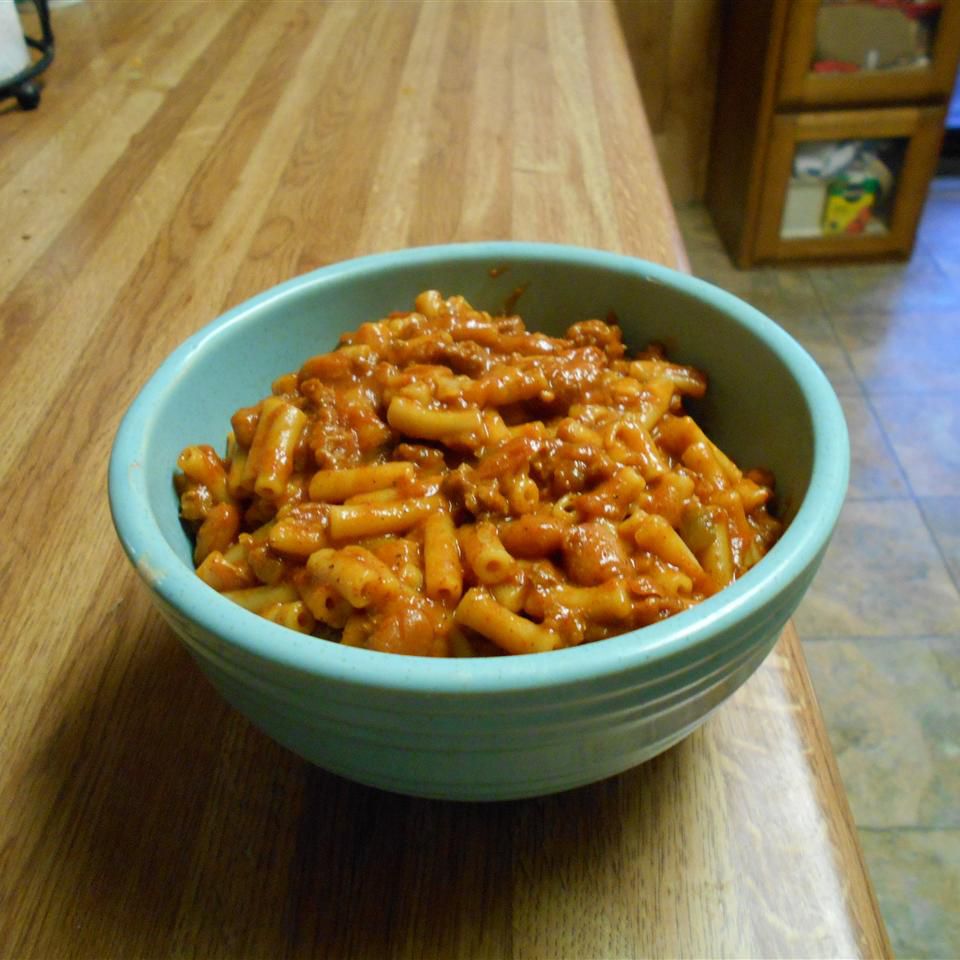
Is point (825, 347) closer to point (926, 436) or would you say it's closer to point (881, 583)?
point (926, 436)

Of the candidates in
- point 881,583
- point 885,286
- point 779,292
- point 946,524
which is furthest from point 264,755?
point 885,286

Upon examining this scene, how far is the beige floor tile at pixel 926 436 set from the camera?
2.01 m

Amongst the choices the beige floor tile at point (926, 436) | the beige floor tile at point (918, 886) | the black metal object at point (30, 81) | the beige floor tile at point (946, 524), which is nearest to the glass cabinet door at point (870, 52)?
the beige floor tile at point (926, 436)

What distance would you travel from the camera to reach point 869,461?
2.07 meters

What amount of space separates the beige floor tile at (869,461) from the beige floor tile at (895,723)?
0.37 meters

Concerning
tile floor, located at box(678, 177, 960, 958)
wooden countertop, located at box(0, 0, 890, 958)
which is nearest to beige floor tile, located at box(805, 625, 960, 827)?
tile floor, located at box(678, 177, 960, 958)

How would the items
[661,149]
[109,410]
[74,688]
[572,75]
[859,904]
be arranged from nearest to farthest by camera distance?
[859,904], [74,688], [109,410], [572,75], [661,149]

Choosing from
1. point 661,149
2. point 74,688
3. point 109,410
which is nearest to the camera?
point 74,688

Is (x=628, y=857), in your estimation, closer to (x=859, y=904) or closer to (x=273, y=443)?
(x=859, y=904)

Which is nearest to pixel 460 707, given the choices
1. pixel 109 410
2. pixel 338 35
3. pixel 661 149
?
pixel 109 410

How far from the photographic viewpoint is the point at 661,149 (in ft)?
9.83

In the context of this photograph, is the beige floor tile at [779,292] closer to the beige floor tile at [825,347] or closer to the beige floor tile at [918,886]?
the beige floor tile at [825,347]

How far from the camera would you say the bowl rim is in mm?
396

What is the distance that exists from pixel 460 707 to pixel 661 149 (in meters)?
2.88
